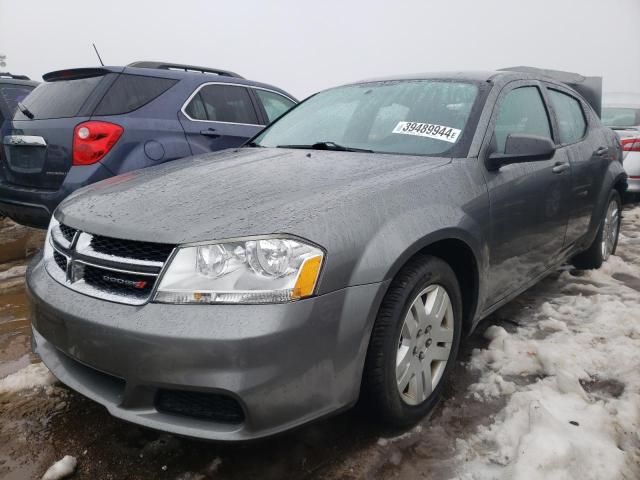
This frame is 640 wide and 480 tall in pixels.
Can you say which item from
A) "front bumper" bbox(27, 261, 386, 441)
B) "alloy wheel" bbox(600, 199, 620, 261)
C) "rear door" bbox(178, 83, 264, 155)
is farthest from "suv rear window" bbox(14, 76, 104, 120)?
"alloy wheel" bbox(600, 199, 620, 261)

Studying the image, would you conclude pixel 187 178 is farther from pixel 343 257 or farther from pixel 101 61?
pixel 101 61

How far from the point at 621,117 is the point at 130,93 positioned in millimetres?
7190

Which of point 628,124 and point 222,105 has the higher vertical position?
point 222,105

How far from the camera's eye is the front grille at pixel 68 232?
6.25ft

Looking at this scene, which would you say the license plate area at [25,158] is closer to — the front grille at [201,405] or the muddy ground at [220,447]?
the muddy ground at [220,447]

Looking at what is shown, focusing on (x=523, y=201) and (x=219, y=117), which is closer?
(x=523, y=201)

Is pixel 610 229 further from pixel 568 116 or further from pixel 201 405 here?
pixel 201 405

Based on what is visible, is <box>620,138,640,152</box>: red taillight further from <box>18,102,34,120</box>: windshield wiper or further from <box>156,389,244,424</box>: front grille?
<box>18,102,34,120</box>: windshield wiper

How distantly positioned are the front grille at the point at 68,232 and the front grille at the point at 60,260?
0.07 m

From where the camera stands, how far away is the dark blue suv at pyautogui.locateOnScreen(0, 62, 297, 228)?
347cm

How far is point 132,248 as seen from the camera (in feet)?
5.34

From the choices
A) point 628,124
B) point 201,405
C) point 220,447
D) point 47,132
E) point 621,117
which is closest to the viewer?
point 201,405

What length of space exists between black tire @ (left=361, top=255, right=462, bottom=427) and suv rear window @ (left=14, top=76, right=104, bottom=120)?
9.94 feet

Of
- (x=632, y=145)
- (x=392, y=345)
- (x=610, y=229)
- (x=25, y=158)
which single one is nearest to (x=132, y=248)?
(x=392, y=345)
